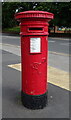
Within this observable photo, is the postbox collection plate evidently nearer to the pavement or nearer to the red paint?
the red paint

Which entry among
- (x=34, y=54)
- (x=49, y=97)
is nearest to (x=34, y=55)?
(x=34, y=54)

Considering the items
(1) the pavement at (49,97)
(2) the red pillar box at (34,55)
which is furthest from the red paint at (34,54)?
(1) the pavement at (49,97)

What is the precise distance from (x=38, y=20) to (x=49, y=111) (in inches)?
66.5

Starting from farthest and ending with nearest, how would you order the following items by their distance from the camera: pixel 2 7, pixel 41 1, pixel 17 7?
1. pixel 2 7
2. pixel 17 7
3. pixel 41 1

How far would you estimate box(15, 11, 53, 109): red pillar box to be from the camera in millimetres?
3250

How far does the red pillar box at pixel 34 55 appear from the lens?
10.7ft

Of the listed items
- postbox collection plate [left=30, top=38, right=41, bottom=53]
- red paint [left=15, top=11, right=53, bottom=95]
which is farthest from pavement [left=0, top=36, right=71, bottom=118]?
postbox collection plate [left=30, top=38, right=41, bottom=53]

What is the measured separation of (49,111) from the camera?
3.46 m

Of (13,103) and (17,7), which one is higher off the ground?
(17,7)

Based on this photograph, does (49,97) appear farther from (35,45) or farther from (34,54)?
(35,45)

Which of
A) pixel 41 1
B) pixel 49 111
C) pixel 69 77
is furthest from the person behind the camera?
pixel 41 1

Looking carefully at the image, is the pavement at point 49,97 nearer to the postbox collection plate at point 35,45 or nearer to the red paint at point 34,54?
the red paint at point 34,54

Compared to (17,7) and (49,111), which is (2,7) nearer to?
(17,7)

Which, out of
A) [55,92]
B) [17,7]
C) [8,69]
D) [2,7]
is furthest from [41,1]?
[55,92]
